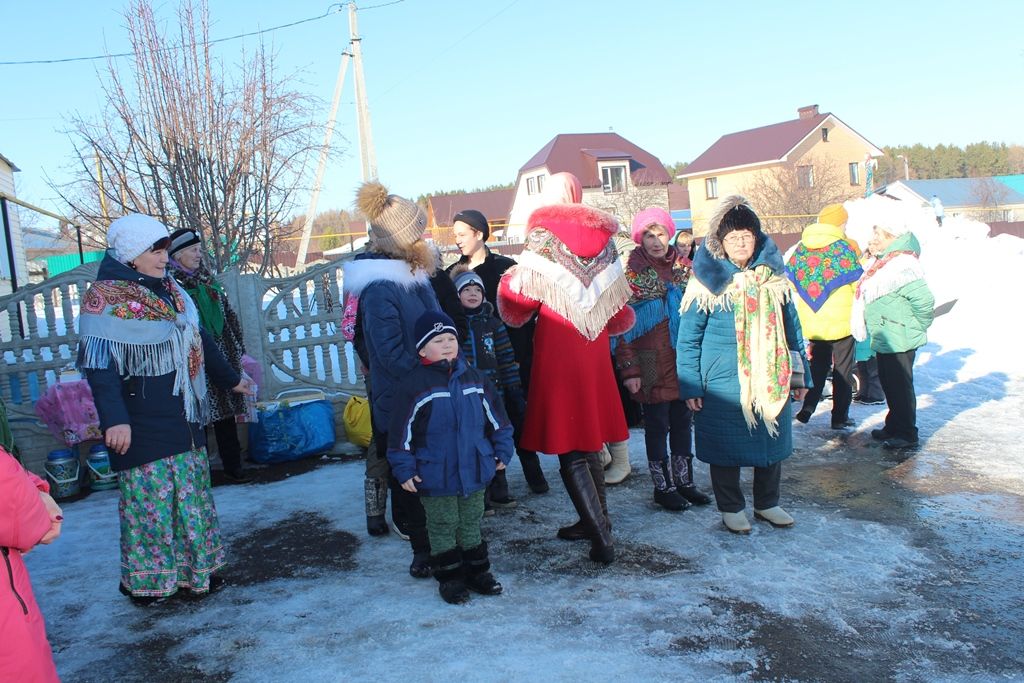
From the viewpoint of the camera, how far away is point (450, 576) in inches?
149

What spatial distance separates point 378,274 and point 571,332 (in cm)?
104

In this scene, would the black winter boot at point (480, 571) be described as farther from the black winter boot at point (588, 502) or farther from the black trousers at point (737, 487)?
the black trousers at point (737, 487)

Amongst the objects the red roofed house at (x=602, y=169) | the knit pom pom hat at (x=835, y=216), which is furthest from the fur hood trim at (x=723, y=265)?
the red roofed house at (x=602, y=169)

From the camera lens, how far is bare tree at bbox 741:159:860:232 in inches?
1483

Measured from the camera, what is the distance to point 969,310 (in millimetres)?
11625

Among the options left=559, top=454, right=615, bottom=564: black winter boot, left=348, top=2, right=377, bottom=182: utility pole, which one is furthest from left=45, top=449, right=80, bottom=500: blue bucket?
left=348, top=2, right=377, bottom=182: utility pole

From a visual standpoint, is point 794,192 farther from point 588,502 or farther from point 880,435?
point 588,502

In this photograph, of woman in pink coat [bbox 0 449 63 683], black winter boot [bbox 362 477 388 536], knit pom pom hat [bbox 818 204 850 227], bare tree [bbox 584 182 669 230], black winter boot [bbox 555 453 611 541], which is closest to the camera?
woman in pink coat [bbox 0 449 63 683]

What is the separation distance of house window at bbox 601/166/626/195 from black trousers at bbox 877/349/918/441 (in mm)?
40193

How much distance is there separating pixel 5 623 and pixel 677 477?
3.90m

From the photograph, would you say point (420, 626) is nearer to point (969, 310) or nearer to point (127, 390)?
point (127, 390)

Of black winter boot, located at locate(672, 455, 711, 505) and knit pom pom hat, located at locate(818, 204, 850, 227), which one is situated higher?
knit pom pom hat, located at locate(818, 204, 850, 227)

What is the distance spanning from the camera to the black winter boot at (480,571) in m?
3.79

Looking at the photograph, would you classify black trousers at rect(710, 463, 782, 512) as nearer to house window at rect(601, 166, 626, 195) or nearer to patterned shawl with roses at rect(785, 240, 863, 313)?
patterned shawl with roses at rect(785, 240, 863, 313)
